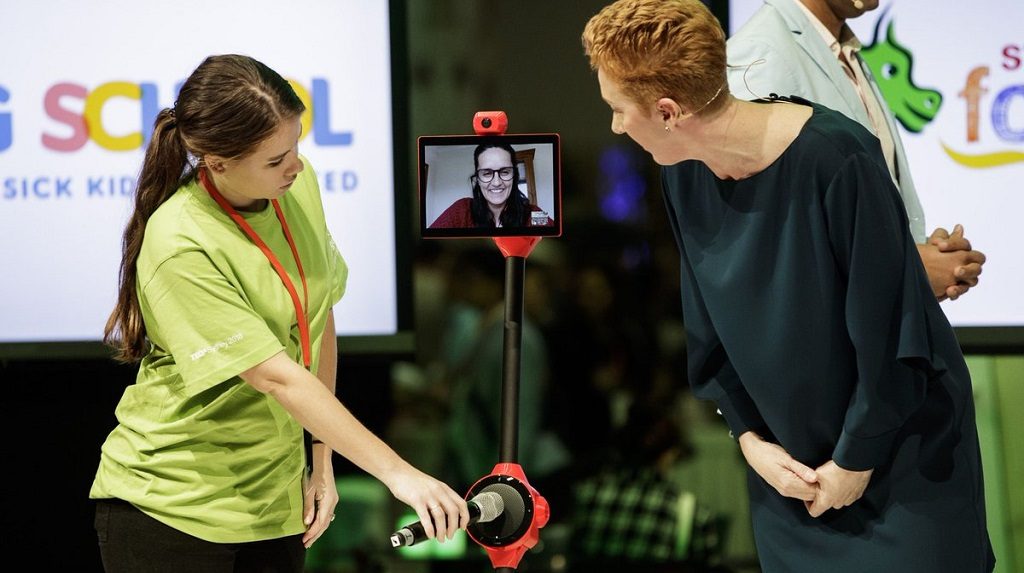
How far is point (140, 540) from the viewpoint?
6.13ft

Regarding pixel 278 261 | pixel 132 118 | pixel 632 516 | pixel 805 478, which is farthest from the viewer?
pixel 632 516

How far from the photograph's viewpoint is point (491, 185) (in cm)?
184

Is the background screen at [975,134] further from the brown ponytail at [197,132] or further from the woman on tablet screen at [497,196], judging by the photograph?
the brown ponytail at [197,132]

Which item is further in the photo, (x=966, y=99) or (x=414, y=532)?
(x=966, y=99)

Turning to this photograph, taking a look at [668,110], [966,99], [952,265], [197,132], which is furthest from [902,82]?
[197,132]

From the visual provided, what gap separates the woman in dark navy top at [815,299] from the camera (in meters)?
1.51

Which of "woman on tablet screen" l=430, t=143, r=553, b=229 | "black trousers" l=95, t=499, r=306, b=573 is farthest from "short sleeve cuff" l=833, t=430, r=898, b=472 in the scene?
"black trousers" l=95, t=499, r=306, b=573

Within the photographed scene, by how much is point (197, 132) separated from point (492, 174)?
1.47 ft

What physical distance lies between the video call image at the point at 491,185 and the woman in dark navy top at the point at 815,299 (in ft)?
0.70

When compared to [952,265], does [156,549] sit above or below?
Result: below

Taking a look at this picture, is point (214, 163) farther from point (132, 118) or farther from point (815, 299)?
point (132, 118)

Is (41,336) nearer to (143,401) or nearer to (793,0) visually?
(143,401)

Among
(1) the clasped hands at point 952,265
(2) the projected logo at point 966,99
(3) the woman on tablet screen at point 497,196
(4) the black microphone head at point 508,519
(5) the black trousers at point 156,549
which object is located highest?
(2) the projected logo at point 966,99

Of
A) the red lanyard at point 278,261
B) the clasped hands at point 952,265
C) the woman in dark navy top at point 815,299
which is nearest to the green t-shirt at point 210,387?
the red lanyard at point 278,261
